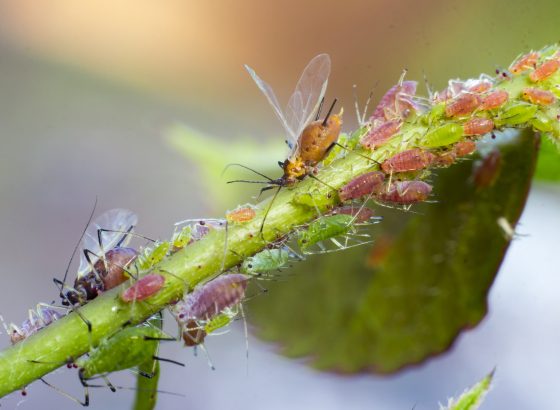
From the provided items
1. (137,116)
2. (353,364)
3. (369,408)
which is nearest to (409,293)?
(353,364)

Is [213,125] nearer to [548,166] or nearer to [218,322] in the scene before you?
[548,166]

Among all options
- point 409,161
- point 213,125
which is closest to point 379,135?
point 409,161

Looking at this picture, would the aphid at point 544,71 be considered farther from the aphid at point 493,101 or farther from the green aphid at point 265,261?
the green aphid at point 265,261

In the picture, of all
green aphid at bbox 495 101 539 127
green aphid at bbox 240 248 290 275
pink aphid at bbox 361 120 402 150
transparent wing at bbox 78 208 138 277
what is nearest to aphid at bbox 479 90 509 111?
green aphid at bbox 495 101 539 127

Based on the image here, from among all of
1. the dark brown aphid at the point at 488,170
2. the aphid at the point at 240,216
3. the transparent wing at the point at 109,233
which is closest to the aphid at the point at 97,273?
the transparent wing at the point at 109,233

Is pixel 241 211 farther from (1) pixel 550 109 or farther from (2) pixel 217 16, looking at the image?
(2) pixel 217 16

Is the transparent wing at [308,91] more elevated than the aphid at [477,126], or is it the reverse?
the transparent wing at [308,91]
